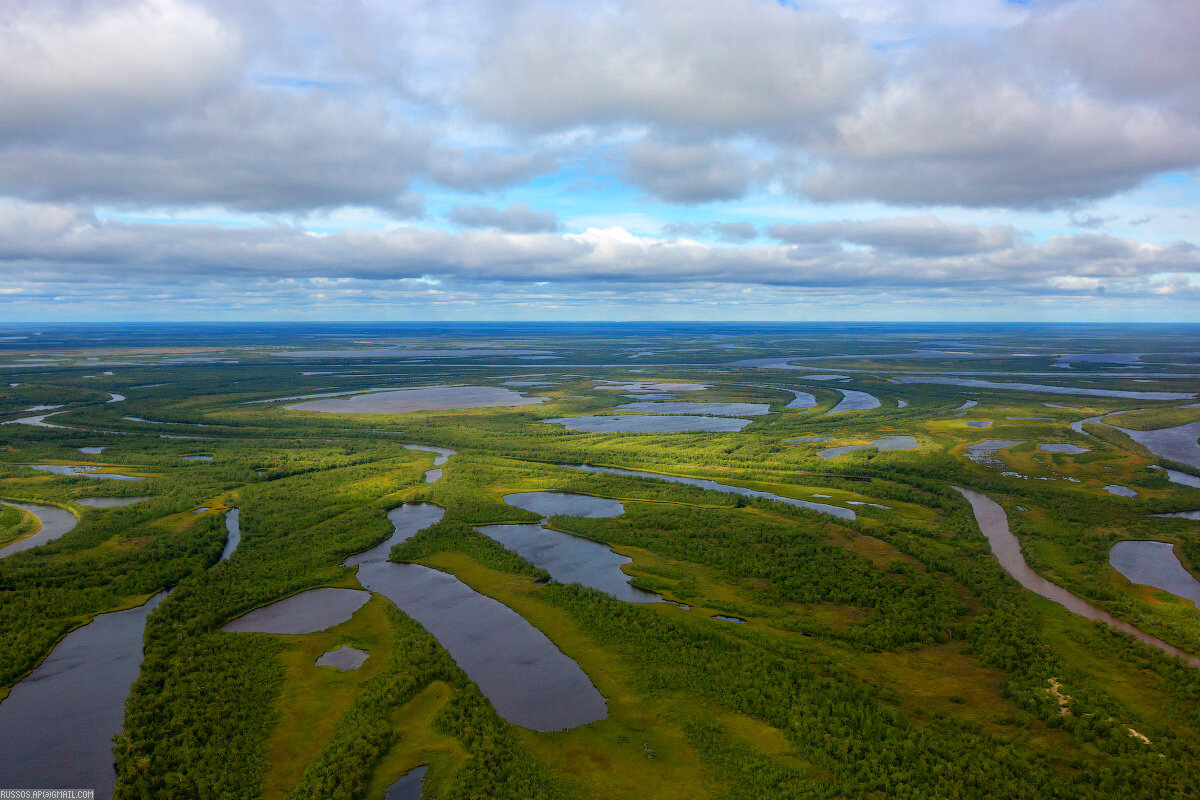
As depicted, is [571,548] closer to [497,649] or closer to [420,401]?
[497,649]

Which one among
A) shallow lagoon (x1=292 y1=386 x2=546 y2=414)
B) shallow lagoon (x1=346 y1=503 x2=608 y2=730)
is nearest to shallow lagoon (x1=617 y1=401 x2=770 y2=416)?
shallow lagoon (x1=292 y1=386 x2=546 y2=414)

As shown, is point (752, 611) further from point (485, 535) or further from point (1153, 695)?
point (485, 535)

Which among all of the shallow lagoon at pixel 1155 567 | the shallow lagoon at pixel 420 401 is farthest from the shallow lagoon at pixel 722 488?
the shallow lagoon at pixel 420 401

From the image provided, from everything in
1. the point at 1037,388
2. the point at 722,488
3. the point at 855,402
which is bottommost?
the point at 722,488

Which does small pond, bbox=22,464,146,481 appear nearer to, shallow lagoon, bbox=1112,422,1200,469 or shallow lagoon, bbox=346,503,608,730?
shallow lagoon, bbox=346,503,608,730

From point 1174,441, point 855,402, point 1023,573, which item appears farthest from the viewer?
point 855,402

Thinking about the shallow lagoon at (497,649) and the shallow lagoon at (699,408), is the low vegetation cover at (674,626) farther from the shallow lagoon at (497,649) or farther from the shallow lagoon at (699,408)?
the shallow lagoon at (699,408)

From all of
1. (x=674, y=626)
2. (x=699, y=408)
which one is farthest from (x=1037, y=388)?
(x=674, y=626)

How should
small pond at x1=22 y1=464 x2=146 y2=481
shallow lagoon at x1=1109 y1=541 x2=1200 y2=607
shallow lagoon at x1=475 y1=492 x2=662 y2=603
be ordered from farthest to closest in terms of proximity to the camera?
small pond at x1=22 y1=464 x2=146 y2=481 → shallow lagoon at x1=475 y1=492 x2=662 y2=603 → shallow lagoon at x1=1109 y1=541 x2=1200 y2=607
